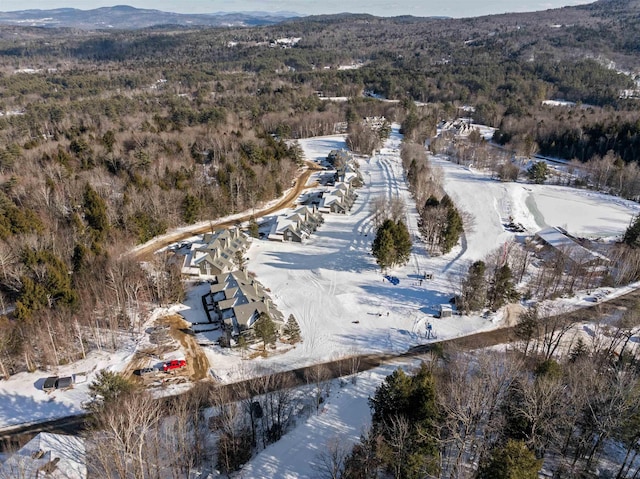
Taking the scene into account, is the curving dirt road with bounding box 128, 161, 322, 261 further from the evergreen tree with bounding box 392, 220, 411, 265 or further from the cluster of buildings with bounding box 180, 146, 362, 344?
the evergreen tree with bounding box 392, 220, 411, 265

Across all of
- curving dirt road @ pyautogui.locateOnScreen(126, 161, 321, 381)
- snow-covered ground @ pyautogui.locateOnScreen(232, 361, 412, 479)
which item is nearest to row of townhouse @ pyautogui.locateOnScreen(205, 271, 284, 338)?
curving dirt road @ pyautogui.locateOnScreen(126, 161, 321, 381)

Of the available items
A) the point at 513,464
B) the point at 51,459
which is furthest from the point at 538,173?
the point at 51,459

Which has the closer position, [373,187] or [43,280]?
[43,280]

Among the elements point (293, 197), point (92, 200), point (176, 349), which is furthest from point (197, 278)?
point (293, 197)

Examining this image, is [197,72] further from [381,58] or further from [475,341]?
[475,341]

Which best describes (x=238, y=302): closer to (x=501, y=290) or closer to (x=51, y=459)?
(x=51, y=459)
